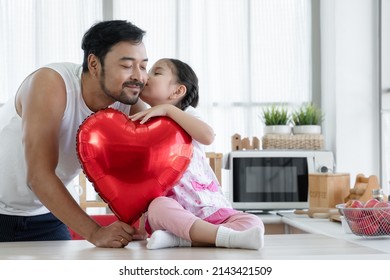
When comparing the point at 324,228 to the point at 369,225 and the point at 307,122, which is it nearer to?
the point at 369,225

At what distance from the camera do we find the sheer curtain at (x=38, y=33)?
4.00 metres

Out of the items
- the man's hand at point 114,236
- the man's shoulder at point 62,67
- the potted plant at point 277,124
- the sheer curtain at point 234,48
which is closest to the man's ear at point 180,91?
the man's shoulder at point 62,67

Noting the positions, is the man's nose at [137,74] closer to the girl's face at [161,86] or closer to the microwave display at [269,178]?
the girl's face at [161,86]

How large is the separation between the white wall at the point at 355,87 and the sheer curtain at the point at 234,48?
1.22 ft

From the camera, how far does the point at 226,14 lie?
13.0 feet

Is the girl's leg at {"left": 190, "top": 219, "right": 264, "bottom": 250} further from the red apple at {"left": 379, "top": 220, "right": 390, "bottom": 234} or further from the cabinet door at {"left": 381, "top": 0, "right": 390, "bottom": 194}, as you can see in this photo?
the cabinet door at {"left": 381, "top": 0, "right": 390, "bottom": 194}

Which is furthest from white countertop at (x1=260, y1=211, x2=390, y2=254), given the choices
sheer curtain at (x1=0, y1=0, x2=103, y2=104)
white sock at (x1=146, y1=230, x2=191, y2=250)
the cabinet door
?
sheer curtain at (x1=0, y1=0, x2=103, y2=104)

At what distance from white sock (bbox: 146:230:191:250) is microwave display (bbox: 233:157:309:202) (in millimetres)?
1805

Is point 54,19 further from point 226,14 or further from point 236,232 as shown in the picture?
point 236,232

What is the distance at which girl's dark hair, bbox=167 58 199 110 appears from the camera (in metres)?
1.86

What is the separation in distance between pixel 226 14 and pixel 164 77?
2.25 meters

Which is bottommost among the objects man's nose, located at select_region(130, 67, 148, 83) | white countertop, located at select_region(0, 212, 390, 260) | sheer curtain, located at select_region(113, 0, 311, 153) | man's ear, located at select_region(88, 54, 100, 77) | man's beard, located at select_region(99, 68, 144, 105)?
white countertop, located at select_region(0, 212, 390, 260)
